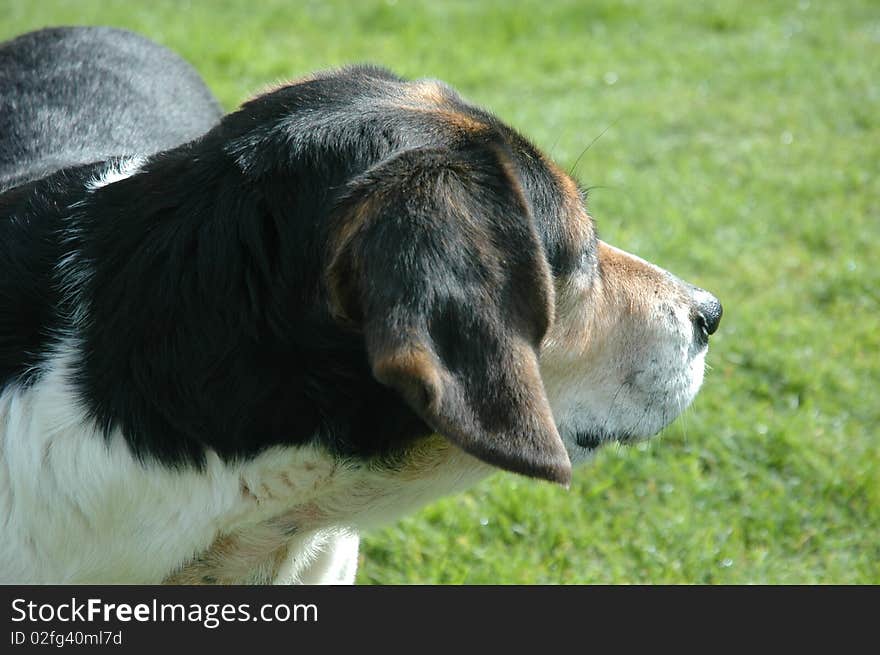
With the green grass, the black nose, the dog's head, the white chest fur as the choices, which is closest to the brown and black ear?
the dog's head

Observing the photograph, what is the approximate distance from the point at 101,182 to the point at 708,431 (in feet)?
9.81

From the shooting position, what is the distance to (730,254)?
20.2ft

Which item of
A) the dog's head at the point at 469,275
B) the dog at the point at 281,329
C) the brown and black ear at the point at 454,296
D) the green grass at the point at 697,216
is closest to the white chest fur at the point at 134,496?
the dog at the point at 281,329

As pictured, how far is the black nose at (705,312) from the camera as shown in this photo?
305 cm

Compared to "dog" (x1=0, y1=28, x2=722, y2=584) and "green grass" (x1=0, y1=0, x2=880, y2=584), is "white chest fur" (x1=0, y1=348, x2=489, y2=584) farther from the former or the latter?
"green grass" (x1=0, y1=0, x2=880, y2=584)

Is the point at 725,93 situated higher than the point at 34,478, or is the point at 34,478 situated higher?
the point at 34,478

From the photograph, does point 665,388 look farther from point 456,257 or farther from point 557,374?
point 456,257

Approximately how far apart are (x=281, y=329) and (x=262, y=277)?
13 centimetres

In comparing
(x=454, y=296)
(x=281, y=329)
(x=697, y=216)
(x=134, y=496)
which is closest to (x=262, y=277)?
(x=281, y=329)

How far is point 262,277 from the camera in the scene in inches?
96.1

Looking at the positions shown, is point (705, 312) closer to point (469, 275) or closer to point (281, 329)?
point (469, 275)

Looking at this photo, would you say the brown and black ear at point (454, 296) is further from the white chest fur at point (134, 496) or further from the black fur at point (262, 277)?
the white chest fur at point (134, 496)
